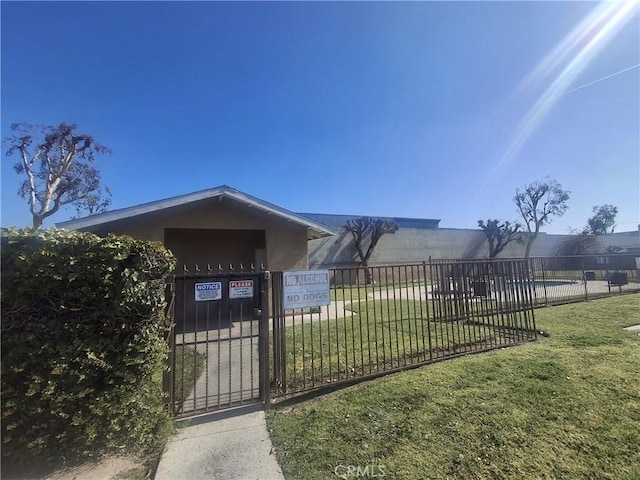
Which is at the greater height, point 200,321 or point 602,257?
point 602,257

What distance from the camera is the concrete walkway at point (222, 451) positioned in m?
2.74

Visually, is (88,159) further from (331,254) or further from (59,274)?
(59,274)

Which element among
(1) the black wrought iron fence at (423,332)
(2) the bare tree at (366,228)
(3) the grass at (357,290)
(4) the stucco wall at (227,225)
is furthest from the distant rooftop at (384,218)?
(1) the black wrought iron fence at (423,332)

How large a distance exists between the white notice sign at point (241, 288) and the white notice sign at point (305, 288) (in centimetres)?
46

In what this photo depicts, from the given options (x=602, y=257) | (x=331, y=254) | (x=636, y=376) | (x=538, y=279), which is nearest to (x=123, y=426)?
(x=636, y=376)

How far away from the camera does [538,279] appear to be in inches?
471

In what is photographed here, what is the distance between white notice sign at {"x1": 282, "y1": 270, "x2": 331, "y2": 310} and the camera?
4.28m

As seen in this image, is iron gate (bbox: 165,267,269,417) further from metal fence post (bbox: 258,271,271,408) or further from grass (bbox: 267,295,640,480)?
grass (bbox: 267,295,640,480)

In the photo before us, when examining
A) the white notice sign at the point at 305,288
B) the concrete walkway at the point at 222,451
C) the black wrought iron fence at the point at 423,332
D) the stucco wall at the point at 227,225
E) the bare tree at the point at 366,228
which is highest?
the bare tree at the point at 366,228

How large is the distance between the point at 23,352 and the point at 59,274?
642 millimetres

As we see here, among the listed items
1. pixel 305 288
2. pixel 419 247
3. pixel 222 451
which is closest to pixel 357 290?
pixel 305 288

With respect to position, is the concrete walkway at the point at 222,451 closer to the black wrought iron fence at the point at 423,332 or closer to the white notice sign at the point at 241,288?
the black wrought iron fence at the point at 423,332

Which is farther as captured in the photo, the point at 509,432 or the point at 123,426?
the point at 509,432

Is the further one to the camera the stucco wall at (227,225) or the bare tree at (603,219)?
the bare tree at (603,219)
